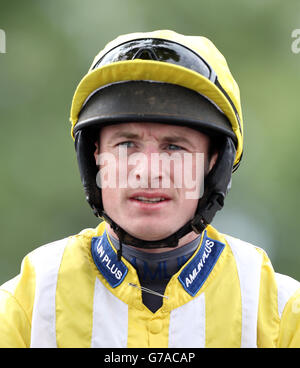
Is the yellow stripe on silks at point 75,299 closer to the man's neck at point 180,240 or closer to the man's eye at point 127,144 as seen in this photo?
the man's neck at point 180,240

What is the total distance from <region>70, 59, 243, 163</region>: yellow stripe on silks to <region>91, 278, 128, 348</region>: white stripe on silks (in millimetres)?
723

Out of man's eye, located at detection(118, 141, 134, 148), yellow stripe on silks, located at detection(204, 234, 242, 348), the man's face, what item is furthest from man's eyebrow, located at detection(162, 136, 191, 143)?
yellow stripe on silks, located at detection(204, 234, 242, 348)

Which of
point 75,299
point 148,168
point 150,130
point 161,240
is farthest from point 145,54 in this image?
point 75,299

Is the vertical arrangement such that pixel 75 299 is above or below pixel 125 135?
below

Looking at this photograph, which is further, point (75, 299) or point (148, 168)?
point (75, 299)

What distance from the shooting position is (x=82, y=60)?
7668 mm

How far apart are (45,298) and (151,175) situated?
57 centimetres

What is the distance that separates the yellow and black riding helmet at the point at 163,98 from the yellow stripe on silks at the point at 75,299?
184 millimetres

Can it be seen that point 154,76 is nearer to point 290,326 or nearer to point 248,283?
point 248,283

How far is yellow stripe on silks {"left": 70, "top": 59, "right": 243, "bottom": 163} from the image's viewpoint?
159 cm

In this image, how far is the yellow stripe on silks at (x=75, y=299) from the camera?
161cm

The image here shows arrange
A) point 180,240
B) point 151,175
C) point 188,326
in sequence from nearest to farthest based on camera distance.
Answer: point 151,175, point 188,326, point 180,240

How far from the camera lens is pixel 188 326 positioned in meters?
1.64
